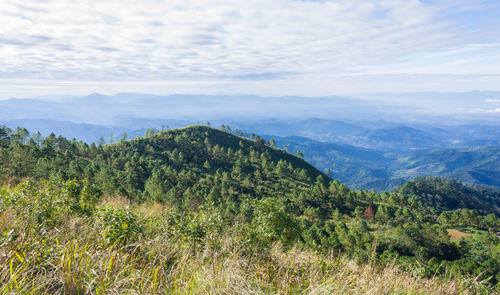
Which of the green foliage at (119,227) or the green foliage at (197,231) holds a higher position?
the green foliage at (119,227)

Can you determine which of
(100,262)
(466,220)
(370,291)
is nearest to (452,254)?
(466,220)

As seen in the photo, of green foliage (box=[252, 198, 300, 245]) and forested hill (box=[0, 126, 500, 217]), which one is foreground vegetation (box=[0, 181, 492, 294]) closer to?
green foliage (box=[252, 198, 300, 245])

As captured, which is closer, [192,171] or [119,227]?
[119,227]

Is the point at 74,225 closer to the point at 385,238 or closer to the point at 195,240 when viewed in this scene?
the point at 195,240

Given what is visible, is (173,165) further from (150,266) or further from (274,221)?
(150,266)

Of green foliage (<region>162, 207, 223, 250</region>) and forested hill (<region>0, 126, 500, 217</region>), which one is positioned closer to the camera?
green foliage (<region>162, 207, 223, 250</region>)

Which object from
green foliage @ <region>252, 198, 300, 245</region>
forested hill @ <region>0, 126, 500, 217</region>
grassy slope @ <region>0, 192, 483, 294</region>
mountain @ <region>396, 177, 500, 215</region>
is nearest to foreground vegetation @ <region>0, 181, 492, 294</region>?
grassy slope @ <region>0, 192, 483, 294</region>

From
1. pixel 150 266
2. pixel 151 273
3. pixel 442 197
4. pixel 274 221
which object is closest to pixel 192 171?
pixel 274 221

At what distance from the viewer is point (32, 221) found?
A: 6238 millimetres

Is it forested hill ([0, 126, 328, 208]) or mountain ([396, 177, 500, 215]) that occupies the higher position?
forested hill ([0, 126, 328, 208])

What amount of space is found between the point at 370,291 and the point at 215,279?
Answer: 302cm

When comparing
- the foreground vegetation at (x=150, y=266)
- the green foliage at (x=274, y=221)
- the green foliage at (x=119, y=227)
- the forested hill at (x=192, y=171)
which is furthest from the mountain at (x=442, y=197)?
the green foliage at (x=119, y=227)

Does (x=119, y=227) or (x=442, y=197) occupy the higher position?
(x=119, y=227)

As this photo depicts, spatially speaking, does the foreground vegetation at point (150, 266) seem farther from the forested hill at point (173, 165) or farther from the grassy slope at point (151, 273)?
the forested hill at point (173, 165)
